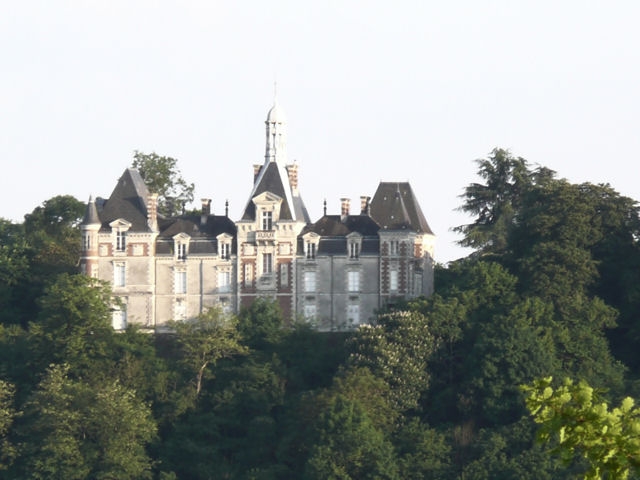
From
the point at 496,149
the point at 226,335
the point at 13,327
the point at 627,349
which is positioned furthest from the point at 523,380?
the point at 13,327

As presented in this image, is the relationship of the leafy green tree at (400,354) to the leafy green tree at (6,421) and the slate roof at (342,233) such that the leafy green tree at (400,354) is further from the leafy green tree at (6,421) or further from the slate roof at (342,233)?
the leafy green tree at (6,421)

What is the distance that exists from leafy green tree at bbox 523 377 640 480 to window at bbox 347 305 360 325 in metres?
52.8

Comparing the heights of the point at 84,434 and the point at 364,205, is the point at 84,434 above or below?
below

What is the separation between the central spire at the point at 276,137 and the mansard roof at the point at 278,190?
470 millimetres

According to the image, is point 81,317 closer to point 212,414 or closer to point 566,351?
point 212,414

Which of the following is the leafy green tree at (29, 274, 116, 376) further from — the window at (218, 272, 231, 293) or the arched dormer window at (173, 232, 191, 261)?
the window at (218, 272, 231, 293)

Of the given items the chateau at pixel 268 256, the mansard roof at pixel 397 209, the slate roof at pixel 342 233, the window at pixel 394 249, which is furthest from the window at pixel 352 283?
the mansard roof at pixel 397 209

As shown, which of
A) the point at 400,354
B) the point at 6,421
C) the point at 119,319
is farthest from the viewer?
the point at 119,319

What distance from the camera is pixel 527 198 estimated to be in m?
70.2

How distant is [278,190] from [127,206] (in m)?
6.57

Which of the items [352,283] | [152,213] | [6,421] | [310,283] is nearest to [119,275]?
[152,213]

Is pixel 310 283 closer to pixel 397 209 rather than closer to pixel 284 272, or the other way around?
pixel 284 272

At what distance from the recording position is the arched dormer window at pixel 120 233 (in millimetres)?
70188

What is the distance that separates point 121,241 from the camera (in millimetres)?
70250
